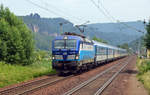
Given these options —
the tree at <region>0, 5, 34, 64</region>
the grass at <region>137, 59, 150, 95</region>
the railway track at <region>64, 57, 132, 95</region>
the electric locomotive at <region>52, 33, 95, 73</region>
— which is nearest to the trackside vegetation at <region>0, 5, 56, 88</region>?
the tree at <region>0, 5, 34, 64</region>

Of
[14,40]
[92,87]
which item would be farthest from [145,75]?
[14,40]

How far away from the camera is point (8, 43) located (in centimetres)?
2947

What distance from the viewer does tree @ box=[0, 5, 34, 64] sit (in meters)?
29.1

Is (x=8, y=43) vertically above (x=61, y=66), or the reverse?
(x=8, y=43)

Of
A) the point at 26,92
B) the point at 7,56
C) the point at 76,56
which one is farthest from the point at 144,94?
the point at 7,56

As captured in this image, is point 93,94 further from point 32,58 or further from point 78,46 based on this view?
point 32,58

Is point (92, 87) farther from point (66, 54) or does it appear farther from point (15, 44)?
point (15, 44)

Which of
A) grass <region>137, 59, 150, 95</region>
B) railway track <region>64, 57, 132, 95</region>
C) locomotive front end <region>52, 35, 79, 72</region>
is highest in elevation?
locomotive front end <region>52, 35, 79, 72</region>

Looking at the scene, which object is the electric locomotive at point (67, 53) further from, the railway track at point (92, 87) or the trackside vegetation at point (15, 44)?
the trackside vegetation at point (15, 44)

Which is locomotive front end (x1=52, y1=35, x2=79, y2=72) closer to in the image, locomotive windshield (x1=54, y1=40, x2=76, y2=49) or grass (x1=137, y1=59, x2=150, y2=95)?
locomotive windshield (x1=54, y1=40, x2=76, y2=49)

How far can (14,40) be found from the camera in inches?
1177

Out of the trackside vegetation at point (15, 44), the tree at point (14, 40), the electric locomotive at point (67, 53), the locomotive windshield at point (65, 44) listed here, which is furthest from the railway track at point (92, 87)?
the tree at point (14, 40)

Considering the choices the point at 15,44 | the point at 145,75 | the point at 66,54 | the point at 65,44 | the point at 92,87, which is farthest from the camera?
the point at 15,44

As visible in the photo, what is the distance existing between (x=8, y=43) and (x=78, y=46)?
12.0m
